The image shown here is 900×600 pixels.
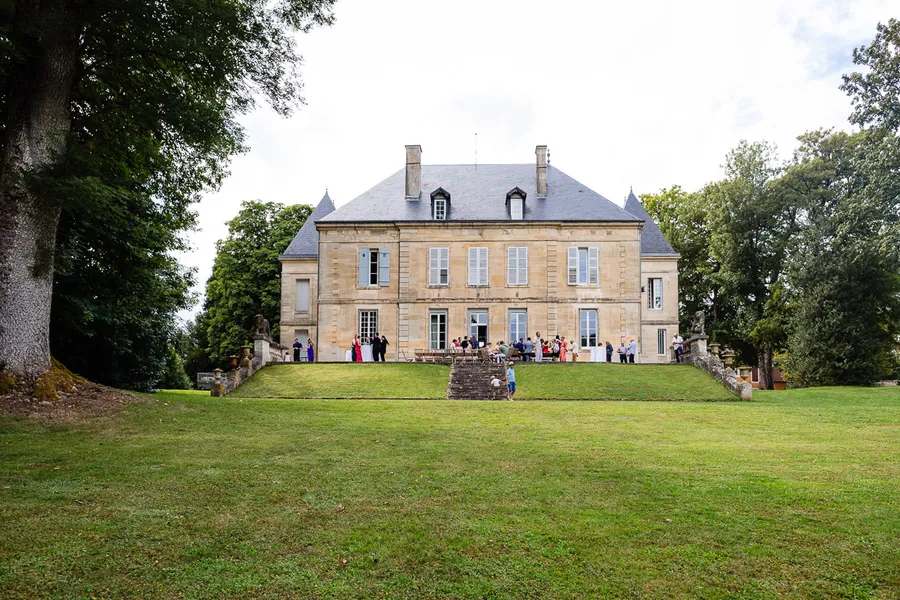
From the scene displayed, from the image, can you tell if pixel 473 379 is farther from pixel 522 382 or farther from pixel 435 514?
pixel 435 514

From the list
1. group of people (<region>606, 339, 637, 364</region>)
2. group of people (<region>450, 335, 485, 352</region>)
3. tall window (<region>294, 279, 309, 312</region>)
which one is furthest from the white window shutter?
tall window (<region>294, 279, 309, 312</region>)

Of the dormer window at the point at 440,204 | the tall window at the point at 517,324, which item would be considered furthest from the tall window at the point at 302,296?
the tall window at the point at 517,324

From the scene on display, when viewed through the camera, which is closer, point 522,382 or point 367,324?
point 522,382

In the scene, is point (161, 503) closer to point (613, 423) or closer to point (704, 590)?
point (704, 590)

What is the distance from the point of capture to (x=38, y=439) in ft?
32.4

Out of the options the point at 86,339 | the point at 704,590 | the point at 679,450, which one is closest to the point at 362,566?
the point at 704,590

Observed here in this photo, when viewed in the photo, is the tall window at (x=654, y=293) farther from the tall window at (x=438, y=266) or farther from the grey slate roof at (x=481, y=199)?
the tall window at (x=438, y=266)

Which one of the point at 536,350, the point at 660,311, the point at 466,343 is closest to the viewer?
the point at 536,350

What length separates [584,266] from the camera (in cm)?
3409

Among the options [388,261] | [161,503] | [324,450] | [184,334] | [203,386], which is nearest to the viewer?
[161,503]

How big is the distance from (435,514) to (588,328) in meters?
27.9

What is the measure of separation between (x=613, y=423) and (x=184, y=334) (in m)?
15.4

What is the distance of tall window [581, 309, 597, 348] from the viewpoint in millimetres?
33719

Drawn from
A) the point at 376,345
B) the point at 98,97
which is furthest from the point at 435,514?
the point at 376,345
